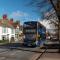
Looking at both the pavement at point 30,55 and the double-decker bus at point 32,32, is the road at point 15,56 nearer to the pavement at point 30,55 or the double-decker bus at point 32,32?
the pavement at point 30,55

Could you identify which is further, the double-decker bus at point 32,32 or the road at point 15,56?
the double-decker bus at point 32,32

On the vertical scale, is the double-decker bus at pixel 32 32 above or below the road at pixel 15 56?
above

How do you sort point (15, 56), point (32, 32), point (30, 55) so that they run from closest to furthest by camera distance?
point (15, 56), point (30, 55), point (32, 32)

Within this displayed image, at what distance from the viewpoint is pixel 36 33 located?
1797 inches

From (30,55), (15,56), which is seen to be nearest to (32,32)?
(30,55)

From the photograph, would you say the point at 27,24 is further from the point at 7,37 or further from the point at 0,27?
the point at 7,37

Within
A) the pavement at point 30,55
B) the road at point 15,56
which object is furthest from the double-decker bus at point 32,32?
the road at point 15,56

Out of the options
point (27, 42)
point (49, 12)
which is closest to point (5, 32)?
point (27, 42)

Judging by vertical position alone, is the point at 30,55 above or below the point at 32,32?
below

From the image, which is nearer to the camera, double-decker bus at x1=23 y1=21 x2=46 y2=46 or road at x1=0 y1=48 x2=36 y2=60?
road at x1=0 y1=48 x2=36 y2=60

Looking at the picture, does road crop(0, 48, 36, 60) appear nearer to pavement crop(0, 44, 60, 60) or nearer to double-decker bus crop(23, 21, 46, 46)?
pavement crop(0, 44, 60, 60)

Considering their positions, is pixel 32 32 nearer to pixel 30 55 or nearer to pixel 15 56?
pixel 30 55

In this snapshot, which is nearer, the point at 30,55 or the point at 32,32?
the point at 30,55

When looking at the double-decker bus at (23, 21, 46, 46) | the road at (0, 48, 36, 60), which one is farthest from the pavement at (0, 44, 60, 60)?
the double-decker bus at (23, 21, 46, 46)
